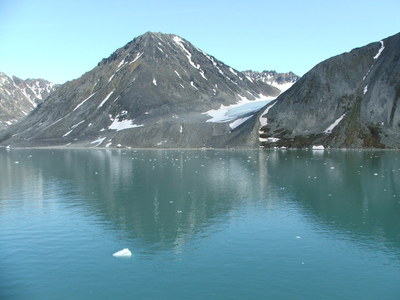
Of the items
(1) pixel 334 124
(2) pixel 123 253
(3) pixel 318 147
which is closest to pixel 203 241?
(2) pixel 123 253

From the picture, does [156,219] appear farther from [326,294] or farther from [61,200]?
[326,294]

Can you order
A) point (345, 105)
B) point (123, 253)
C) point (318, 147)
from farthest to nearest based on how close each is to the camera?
point (345, 105) → point (318, 147) → point (123, 253)

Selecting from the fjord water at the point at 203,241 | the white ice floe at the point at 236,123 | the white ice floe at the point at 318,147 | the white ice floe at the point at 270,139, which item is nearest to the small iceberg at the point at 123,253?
the fjord water at the point at 203,241

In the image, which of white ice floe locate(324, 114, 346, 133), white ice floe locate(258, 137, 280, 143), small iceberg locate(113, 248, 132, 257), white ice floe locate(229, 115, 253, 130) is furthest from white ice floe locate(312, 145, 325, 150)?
small iceberg locate(113, 248, 132, 257)

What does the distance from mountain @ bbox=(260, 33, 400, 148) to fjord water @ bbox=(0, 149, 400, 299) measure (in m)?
90.1

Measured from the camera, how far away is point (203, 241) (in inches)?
1337

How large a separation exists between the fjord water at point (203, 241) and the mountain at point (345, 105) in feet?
295

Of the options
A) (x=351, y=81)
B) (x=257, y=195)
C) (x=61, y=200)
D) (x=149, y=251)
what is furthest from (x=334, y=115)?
(x=149, y=251)

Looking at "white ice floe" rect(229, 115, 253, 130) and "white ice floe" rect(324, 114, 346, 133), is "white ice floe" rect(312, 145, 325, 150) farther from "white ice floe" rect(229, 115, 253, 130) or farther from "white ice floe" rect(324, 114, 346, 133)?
"white ice floe" rect(229, 115, 253, 130)

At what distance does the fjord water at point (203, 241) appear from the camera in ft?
81.9

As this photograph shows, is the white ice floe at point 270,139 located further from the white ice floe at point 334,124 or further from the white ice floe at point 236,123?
the white ice floe at point 236,123

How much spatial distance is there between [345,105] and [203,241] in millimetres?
144016

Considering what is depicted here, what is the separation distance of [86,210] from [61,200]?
331 inches

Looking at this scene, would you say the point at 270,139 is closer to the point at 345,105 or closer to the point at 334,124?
the point at 334,124
